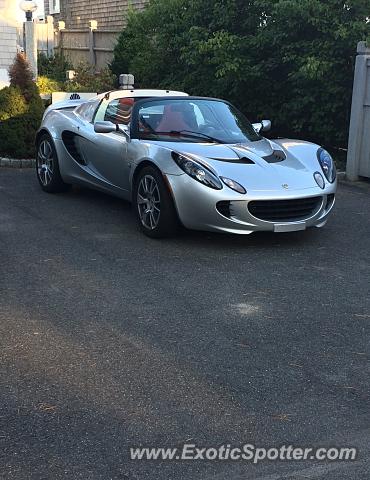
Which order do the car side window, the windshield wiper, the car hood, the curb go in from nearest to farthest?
the car hood, the windshield wiper, the car side window, the curb

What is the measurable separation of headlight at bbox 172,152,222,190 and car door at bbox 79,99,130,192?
91 centimetres

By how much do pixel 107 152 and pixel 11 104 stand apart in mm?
4192

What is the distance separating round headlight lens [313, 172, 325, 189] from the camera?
6.14 meters

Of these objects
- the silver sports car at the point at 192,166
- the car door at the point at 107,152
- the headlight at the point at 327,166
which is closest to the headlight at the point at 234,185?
the silver sports car at the point at 192,166

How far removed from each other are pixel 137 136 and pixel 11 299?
8.82 ft

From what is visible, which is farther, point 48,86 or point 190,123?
point 48,86

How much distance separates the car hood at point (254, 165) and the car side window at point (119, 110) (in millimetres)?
1047

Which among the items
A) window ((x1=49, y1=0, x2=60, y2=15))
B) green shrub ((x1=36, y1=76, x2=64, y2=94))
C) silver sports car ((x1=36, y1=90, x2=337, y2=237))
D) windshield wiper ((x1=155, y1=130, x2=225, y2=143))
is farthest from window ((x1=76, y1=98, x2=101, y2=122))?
window ((x1=49, y1=0, x2=60, y2=15))

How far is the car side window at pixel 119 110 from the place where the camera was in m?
7.16

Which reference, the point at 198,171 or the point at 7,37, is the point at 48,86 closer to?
the point at 7,37

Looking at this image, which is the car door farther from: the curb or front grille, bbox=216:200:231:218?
the curb

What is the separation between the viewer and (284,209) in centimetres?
587

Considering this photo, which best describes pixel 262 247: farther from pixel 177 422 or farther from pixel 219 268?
pixel 177 422

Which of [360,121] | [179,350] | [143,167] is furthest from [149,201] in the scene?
[360,121]
